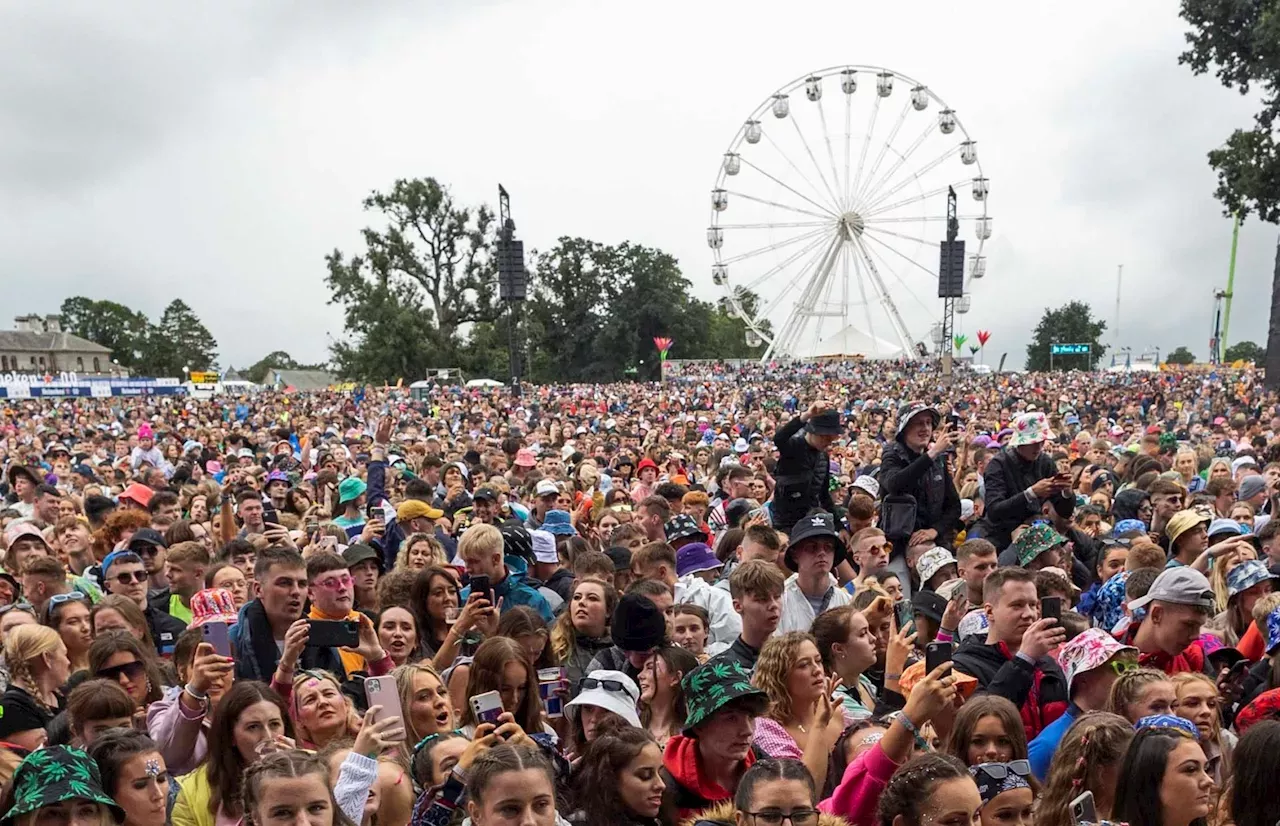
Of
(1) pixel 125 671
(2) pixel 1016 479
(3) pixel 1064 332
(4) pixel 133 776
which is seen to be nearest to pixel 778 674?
(4) pixel 133 776

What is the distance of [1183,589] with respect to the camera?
396cm

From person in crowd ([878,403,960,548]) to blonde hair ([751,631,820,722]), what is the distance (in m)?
3.07

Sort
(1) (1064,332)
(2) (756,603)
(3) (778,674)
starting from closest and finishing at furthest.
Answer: (3) (778,674) → (2) (756,603) → (1) (1064,332)

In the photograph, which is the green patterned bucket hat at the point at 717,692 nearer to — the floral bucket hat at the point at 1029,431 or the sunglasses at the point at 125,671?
the sunglasses at the point at 125,671

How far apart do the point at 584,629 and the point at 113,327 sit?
128989 mm

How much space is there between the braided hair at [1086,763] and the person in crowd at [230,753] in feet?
7.64

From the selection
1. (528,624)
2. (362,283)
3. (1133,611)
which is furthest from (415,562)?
(362,283)

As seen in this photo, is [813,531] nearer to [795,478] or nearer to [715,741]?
[795,478]

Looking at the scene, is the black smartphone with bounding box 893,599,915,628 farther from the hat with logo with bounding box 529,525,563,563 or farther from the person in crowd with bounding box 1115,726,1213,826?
the person in crowd with bounding box 1115,726,1213,826

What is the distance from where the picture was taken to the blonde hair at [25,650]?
4113mm

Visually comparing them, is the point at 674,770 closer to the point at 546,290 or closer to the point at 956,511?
the point at 956,511

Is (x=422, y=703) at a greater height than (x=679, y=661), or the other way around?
(x=679, y=661)

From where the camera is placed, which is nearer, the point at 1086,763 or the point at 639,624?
the point at 1086,763

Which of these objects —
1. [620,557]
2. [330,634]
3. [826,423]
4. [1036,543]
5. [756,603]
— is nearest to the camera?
[330,634]
